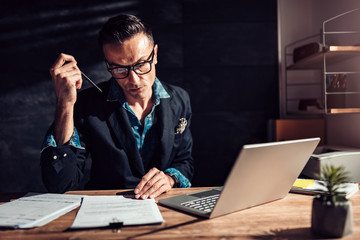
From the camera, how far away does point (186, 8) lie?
9.48 ft

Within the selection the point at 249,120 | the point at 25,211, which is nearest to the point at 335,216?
the point at 25,211

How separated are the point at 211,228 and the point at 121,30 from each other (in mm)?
1084

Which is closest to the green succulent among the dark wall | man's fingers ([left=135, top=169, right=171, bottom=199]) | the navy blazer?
man's fingers ([left=135, top=169, right=171, bottom=199])

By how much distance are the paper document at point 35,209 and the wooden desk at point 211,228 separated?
23mm

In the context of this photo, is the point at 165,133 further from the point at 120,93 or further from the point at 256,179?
the point at 256,179

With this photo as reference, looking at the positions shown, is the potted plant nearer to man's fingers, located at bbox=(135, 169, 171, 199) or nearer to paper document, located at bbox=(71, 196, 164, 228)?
paper document, located at bbox=(71, 196, 164, 228)

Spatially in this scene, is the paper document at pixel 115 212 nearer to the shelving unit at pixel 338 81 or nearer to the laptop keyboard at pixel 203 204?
the laptop keyboard at pixel 203 204

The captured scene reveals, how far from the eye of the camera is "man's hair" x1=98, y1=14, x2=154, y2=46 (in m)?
1.44

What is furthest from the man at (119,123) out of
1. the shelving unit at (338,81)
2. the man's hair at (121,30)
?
the shelving unit at (338,81)

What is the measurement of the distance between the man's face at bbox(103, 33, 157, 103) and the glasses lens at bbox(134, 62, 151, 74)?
2 cm

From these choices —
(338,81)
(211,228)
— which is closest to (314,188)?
(211,228)

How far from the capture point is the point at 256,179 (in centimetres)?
79

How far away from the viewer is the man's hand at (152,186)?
1.06 meters

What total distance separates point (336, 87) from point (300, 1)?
4.12 ft
